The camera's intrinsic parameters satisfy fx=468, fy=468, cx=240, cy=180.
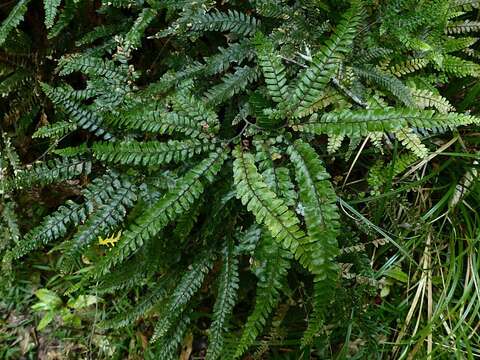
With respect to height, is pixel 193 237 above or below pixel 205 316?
above

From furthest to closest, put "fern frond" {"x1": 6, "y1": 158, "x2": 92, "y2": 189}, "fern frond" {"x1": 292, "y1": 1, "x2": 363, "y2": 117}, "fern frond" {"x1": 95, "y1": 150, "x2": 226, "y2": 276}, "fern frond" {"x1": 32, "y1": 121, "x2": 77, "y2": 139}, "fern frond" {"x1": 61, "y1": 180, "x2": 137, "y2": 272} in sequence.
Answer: "fern frond" {"x1": 32, "y1": 121, "x2": 77, "y2": 139} → "fern frond" {"x1": 6, "y1": 158, "x2": 92, "y2": 189} → "fern frond" {"x1": 61, "y1": 180, "x2": 137, "y2": 272} → "fern frond" {"x1": 95, "y1": 150, "x2": 226, "y2": 276} → "fern frond" {"x1": 292, "y1": 1, "x2": 363, "y2": 117}

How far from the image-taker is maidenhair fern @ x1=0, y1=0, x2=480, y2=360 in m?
1.88

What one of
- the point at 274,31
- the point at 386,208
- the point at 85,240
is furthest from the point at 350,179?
the point at 85,240

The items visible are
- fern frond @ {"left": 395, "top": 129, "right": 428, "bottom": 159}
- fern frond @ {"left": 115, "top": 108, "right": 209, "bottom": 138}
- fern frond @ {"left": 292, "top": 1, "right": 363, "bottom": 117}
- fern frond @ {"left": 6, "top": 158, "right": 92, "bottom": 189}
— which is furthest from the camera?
fern frond @ {"left": 6, "top": 158, "right": 92, "bottom": 189}

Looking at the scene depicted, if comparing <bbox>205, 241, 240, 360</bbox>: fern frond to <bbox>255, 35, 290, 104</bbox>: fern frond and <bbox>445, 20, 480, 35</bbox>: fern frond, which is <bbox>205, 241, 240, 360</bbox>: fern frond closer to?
<bbox>255, 35, 290, 104</bbox>: fern frond

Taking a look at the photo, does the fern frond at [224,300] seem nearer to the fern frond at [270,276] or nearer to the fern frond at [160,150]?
the fern frond at [270,276]

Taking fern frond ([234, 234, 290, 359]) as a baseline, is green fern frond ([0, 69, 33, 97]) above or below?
above

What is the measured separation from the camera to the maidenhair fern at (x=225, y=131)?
6.18 ft

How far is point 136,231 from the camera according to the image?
6.20ft

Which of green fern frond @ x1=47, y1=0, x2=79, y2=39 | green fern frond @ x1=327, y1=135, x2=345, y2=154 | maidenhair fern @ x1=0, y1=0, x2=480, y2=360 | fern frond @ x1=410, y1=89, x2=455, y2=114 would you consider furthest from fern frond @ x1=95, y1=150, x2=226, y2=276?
green fern frond @ x1=47, y1=0, x2=79, y2=39

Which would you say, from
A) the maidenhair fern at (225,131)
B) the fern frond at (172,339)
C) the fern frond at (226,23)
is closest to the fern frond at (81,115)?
the maidenhair fern at (225,131)

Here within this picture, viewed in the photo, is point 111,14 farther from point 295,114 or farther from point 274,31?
point 295,114

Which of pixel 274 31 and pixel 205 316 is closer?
pixel 274 31

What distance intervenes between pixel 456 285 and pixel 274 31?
5.12ft
